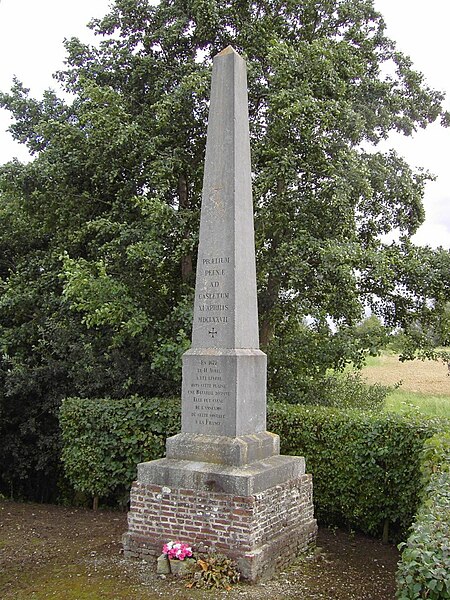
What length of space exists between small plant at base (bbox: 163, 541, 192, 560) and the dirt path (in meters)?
0.24

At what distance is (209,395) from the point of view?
23.1 feet

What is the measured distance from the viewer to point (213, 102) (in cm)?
770

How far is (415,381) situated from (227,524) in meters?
10.1

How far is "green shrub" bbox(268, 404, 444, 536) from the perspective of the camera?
7.98 meters

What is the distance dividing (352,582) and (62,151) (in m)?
8.87

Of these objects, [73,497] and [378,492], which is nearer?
[378,492]

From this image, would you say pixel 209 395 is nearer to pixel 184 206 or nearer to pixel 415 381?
pixel 184 206

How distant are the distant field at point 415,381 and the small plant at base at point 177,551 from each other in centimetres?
749

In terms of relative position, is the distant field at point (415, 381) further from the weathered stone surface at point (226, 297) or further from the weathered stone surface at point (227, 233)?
the weathered stone surface at point (227, 233)

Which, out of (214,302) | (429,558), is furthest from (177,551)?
(429,558)

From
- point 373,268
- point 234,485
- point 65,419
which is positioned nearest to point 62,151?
point 65,419

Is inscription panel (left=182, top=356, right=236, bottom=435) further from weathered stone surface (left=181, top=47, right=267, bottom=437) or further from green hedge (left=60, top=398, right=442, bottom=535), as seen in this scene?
green hedge (left=60, top=398, right=442, bottom=535)

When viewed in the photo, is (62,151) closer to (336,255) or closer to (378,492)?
(336,255)

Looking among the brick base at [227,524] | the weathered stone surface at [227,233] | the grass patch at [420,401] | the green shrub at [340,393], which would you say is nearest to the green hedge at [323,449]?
the brick base at [227,524]
